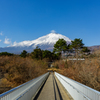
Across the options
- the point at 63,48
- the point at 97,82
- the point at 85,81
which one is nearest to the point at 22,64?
the point at 85,81

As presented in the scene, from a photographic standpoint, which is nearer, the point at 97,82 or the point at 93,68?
the point at 97,82

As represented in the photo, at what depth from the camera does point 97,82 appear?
479 inches

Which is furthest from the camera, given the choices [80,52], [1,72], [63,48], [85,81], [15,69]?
[63,48]

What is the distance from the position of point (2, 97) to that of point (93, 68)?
12.4 metres

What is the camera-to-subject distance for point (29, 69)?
26.5 meters

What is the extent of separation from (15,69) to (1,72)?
204 inches

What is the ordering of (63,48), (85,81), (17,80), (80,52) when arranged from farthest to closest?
(63,48) → (80,52) → (17,80) → (85,81)

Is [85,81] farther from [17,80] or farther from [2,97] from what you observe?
[17,80]

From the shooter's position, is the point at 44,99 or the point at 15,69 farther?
the point at 15,69

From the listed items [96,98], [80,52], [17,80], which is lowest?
[17,80]

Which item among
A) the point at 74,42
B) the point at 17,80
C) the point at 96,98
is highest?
the point at 74,42

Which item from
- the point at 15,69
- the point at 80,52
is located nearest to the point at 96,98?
the point at 15,69

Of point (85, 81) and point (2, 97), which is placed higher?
point (2, 97)

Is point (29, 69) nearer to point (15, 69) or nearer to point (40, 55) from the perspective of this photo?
point (15, 69)
